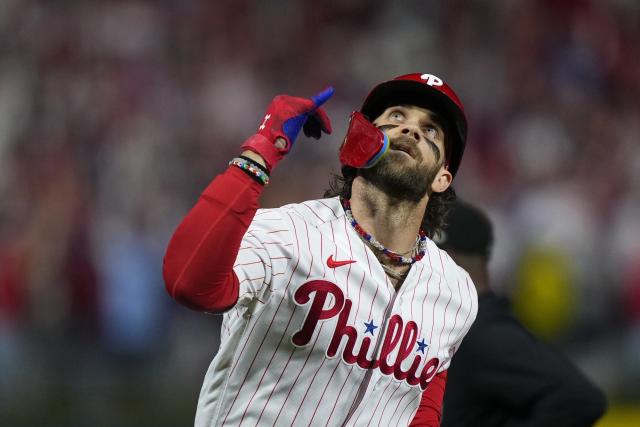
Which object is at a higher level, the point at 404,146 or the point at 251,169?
the point at 404,146

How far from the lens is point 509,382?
136 inches

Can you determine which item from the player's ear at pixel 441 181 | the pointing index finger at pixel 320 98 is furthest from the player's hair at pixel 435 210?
the pointing index finger at pixel 320 98

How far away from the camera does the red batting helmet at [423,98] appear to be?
3045mm

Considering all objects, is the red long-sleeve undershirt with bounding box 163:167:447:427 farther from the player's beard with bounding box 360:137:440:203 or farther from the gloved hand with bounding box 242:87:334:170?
the player's beard with bounding box 360:137:440:203

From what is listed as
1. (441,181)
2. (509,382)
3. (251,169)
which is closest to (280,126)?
(251,169)

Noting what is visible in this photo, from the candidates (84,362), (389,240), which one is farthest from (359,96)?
(389,240)

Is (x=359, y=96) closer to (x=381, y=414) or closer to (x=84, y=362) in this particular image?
(x=84, y=362)

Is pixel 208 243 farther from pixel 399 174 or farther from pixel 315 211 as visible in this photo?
pixel 399 174

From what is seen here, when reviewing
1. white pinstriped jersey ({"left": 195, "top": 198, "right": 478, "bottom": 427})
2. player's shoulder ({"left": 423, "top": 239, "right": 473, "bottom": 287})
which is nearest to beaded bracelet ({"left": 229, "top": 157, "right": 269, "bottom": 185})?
white pinstriped jersey ({"left": 195, "top": 198, "right": 478, "bottom": 427})

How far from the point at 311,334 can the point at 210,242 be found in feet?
1.78

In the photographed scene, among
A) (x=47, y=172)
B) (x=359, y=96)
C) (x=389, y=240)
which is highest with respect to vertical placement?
(x=359, y=96)

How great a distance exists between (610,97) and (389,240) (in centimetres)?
748

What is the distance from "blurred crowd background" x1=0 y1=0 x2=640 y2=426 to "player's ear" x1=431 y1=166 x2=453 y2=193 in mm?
4012

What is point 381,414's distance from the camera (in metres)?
2.83
